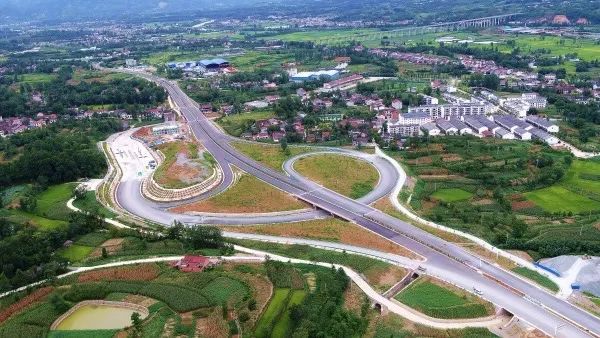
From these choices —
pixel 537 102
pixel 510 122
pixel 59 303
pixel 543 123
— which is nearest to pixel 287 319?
pixel 59 303

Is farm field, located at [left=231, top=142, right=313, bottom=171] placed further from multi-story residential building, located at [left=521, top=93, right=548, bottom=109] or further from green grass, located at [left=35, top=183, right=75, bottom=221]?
multi-story residential building, located at [left=521, top=93, right=548, bottom=109]

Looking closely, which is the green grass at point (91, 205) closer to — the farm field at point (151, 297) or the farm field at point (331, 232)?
the farm field at point (331, 232)

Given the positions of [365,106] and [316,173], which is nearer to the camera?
[316,173]

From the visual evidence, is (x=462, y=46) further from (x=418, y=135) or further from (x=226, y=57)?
(x=418, y=135)

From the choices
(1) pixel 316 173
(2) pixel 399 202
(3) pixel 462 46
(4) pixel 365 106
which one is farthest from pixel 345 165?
(3) pixel 462 46

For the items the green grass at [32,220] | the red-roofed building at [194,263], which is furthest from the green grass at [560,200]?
the green grass at [32,220]
